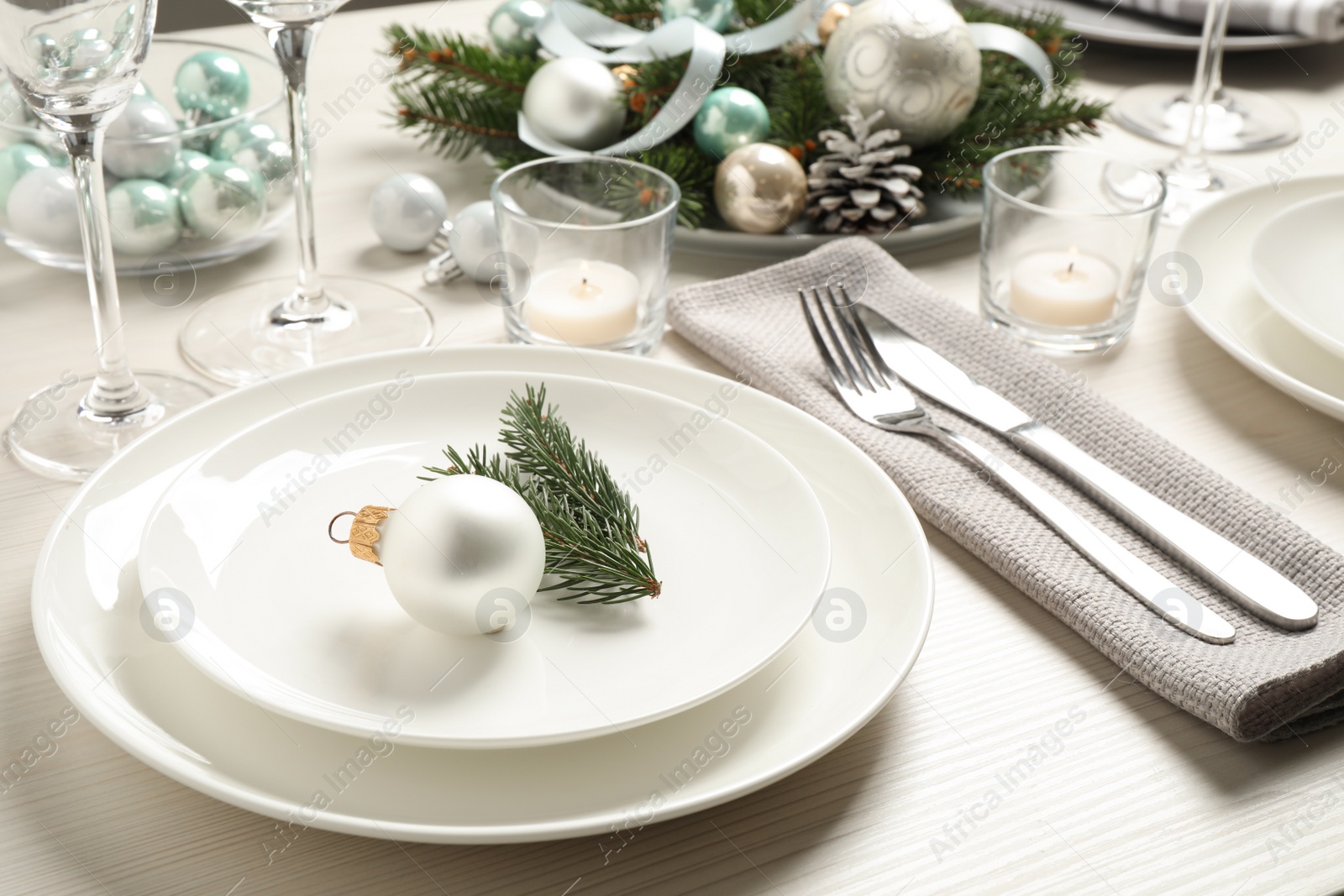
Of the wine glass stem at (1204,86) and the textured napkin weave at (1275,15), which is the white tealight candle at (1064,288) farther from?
the textured napkin weave at (1275,15)

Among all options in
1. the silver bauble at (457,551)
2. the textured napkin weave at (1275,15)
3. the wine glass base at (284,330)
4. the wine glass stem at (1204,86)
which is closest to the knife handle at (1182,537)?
the silver bauble at (457,551)

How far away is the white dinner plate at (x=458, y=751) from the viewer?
41 centimetres

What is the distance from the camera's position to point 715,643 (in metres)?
0.48

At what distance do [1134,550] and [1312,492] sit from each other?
156 millimetres

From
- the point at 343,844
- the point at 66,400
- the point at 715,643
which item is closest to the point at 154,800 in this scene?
the point at 343,844

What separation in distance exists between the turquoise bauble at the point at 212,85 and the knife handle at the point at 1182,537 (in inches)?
25.9

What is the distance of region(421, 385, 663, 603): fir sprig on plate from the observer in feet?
1.64

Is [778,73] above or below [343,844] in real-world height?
above

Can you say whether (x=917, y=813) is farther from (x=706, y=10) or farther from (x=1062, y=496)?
(x=706, y=10)

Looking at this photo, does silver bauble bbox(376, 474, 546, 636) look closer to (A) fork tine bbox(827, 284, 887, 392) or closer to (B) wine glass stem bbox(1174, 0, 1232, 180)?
(A) fork tine bbox(827, 284, 887, 392)

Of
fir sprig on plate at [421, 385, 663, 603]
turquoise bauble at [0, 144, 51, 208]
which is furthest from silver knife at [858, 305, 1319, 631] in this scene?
turquoise bauble at [0, 144, 51, 208]

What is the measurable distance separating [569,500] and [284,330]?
34cm

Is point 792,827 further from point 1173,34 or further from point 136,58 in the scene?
point 1173,34

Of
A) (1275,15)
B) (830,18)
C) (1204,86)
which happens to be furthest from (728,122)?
(1275,15)
